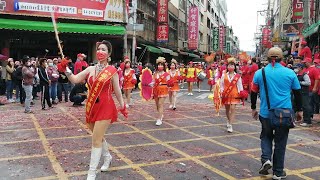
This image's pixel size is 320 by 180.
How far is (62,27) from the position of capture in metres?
21.2

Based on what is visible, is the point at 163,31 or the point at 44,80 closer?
the point at 44,80

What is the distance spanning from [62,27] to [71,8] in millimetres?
2016

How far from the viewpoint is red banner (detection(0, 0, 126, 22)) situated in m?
20.9

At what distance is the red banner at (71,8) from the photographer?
821 inches

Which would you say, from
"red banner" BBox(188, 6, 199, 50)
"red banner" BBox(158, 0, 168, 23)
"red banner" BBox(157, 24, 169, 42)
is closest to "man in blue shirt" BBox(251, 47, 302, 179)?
"red banner" BBox(157, 24, 169, 42)

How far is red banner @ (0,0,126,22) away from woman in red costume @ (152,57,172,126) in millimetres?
12286

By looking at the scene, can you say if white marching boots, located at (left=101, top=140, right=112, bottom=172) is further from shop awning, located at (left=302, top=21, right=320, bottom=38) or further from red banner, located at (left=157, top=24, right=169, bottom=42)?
red banner, located at (left=157, top=24, right=169, bottom=42)

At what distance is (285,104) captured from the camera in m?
4.89

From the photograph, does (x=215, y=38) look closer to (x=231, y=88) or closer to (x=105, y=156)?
(x=231, y=88)

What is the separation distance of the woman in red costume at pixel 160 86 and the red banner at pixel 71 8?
1229 cm

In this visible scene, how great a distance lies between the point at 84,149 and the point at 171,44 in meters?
36.9

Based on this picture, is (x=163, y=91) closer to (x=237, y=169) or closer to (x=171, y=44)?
(x=237, y=169)

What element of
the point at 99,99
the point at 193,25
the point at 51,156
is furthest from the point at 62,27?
the point at 193,25

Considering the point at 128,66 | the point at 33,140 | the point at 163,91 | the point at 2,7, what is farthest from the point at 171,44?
the point at 33,140
